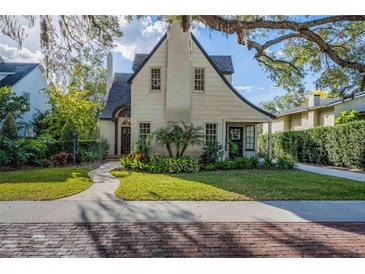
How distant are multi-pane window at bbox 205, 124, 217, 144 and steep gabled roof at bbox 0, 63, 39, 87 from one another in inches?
470

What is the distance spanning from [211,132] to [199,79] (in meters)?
2.32

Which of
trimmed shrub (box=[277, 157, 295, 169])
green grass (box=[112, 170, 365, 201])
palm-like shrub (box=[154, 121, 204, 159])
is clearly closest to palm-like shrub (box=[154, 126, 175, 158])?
palm-like shrub (box=[154, 121, 204, 159])

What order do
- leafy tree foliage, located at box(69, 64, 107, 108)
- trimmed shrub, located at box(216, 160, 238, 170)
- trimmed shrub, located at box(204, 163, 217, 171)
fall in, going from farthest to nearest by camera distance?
trimmed shrub, located at box(216, 160, 238, 170)
trimmed shrub, located at box(204, 163, 217, 171)
leafy tree foliage, located at box(69, 64, 107, 108)

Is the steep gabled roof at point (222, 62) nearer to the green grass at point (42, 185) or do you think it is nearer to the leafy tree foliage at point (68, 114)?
the leafy tree foliage at point (68, 114)

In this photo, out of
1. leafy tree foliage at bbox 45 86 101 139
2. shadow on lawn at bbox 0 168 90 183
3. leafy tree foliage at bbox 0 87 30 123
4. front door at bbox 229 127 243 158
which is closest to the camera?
shadow on lawn at bbox 0 168 90 183

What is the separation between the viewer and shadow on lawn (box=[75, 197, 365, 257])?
3000 mm

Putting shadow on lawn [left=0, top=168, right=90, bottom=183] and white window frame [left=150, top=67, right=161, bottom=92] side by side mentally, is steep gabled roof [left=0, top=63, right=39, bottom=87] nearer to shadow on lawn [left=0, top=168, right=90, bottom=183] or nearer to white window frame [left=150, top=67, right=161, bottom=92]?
white window frame [left=150, top=67, right=161, bottom=92]

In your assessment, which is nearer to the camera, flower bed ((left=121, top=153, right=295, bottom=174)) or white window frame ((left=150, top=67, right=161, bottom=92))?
flower bed ((left=121, top=153, right=295, bottom=174))

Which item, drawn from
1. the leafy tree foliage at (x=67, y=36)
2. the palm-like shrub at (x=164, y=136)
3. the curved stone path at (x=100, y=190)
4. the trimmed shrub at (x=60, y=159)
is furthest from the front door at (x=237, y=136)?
the leafy tree foliage at (x=67, y=36)

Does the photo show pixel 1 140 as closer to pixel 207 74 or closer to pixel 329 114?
pixel 207 74
